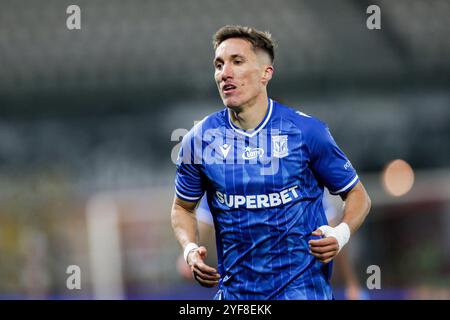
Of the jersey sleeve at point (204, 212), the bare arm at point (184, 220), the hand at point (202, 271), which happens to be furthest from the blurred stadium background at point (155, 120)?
the hand at point (202, 271)

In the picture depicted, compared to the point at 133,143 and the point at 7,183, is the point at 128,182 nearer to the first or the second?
the point at 133,143

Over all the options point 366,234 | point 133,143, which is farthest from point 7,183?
point 366,234

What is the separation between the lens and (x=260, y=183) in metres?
3.99

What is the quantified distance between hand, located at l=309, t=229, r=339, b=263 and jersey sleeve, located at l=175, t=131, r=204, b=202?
86 centimetres

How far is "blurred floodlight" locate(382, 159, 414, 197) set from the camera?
1134 centimetres

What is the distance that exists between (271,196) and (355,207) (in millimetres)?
545

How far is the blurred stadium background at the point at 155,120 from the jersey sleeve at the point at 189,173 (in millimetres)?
5997

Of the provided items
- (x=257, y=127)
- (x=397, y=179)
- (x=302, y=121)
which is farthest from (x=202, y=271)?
(x=397, y=179)

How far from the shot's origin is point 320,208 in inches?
162

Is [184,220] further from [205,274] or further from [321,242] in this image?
[321,242]

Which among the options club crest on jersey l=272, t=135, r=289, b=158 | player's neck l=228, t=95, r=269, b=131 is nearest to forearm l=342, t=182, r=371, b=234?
club crest on jersey l=272, t=135, r=289, b=158

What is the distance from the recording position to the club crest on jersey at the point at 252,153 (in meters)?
4.09

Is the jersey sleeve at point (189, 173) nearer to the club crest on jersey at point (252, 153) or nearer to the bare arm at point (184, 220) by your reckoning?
the bare arm at point (184, 220)

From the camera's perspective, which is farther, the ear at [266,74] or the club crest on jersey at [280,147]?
the ear at [266,74]
